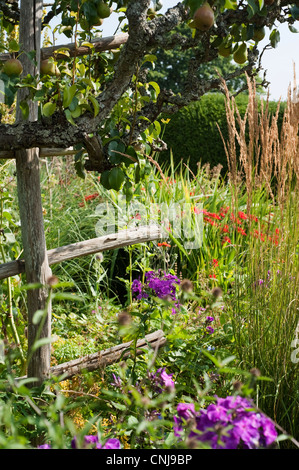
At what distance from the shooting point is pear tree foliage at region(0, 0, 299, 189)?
6.10 feet

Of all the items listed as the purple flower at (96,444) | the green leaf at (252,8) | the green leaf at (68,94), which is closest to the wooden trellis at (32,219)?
the green leaf at (68,94)

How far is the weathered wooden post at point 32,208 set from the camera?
2.08 m

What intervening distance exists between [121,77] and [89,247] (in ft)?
2.66

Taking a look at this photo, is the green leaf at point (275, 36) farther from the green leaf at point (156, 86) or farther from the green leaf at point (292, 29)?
the green leaf at point (156, 86)

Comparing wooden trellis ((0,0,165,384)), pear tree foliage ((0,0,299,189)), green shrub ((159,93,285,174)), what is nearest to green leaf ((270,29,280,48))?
pear tree foliage ((0,0,299,189))

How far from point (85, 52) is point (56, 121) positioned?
0.60 m

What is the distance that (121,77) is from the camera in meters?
2.00

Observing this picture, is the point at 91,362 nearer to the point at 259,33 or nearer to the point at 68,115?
the point at 68,115

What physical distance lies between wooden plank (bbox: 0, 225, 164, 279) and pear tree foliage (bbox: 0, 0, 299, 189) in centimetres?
25

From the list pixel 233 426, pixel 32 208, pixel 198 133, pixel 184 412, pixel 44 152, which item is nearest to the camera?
pixel 233 426

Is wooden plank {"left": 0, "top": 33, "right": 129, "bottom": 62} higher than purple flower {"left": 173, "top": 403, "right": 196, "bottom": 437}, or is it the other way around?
wooden plank {"left": 0, "top": 33, "right": 129, "bottom": 62}
